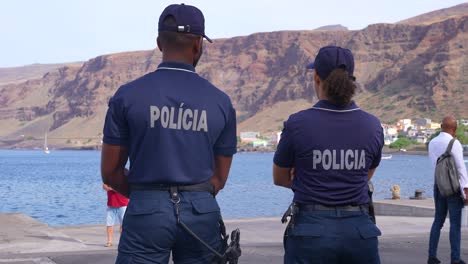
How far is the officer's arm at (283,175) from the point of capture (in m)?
5.45

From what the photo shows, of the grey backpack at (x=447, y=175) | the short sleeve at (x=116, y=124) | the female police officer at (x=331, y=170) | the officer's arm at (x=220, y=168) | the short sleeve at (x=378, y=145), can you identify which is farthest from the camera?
the grey backpack at (x=447, y=175)

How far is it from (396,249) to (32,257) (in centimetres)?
514

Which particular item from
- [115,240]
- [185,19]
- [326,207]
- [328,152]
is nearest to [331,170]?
[328,152]

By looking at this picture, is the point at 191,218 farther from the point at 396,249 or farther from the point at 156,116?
the point at 396,249

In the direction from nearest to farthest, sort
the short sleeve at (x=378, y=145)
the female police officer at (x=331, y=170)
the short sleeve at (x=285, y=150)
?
the female police officer at (x=331, y=170)
the short sleeve at (x=285, y=150)
the short sleeve at (x=378, y=145)

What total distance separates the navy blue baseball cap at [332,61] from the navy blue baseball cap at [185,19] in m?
0.79

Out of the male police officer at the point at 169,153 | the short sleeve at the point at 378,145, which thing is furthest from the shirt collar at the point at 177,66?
the short sleeve at the point at 378,145

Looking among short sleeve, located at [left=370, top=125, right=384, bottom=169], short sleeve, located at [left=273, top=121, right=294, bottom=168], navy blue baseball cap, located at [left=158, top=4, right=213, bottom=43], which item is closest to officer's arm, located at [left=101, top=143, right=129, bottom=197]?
navy blue baseball cap, located at [left=158, top=4, right=213, bottom=43]

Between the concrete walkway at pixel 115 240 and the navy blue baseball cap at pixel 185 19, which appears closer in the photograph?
the navy blue baseball cap at pixel 185 19

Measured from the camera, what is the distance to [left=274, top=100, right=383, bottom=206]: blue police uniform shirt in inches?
206

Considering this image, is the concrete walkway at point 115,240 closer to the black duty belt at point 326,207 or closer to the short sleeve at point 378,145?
the short sleeve at point 378,145

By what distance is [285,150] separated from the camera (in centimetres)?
534

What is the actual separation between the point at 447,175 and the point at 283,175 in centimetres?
553

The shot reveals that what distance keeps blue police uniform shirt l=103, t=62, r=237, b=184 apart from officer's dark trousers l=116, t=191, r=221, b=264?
10cm
